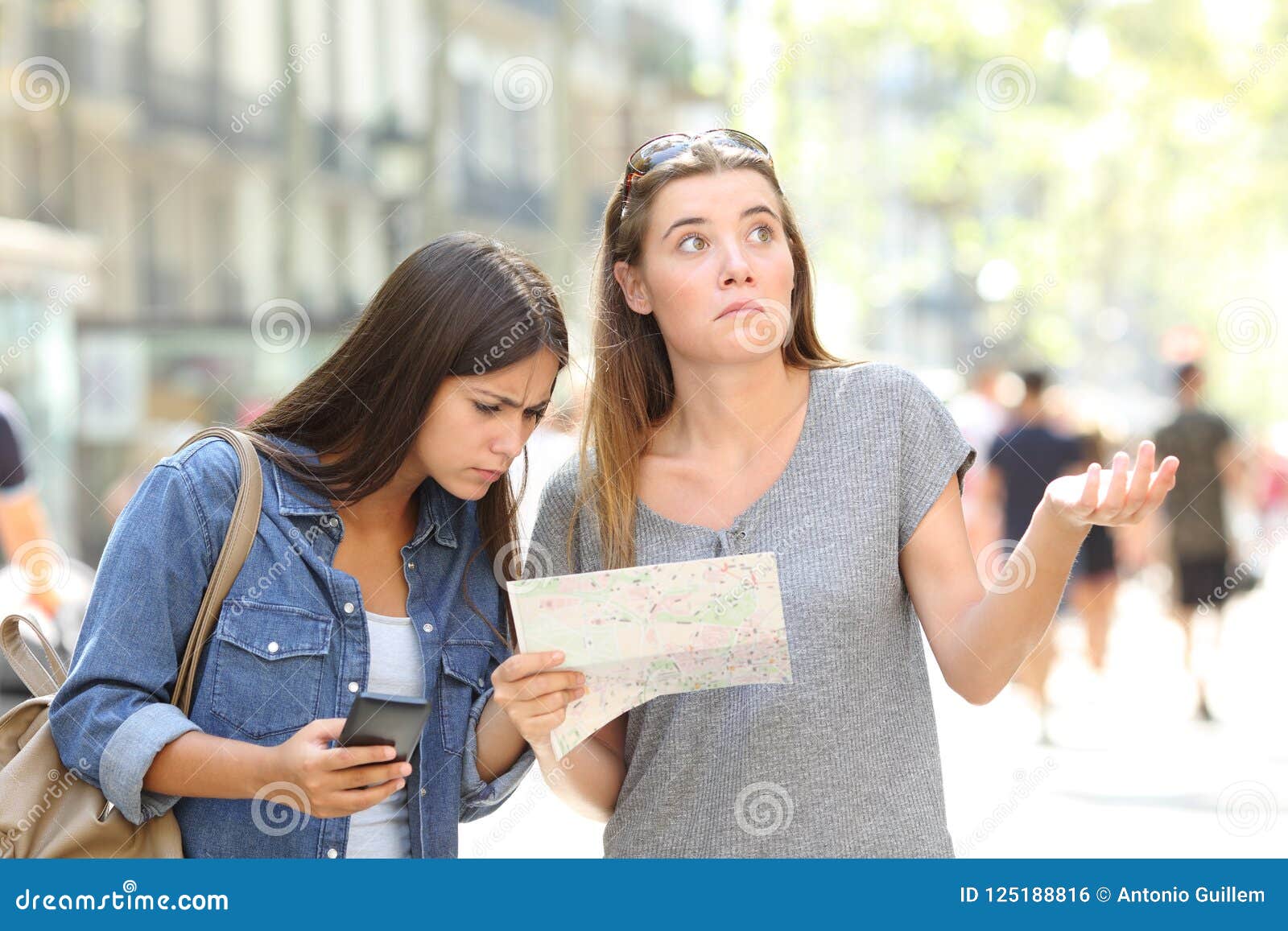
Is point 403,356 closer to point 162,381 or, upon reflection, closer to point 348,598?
point 348,598

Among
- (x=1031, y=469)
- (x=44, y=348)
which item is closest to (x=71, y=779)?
(x=1031, y=469)

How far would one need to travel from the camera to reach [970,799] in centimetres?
618

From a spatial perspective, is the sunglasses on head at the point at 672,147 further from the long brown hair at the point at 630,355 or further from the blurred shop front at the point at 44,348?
the blurred shop front at the point at 44,348

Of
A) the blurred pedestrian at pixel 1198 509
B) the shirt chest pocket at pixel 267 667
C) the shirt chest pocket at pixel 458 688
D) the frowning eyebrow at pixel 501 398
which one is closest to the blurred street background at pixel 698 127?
the blurred pedestrian at pixel 1198 509

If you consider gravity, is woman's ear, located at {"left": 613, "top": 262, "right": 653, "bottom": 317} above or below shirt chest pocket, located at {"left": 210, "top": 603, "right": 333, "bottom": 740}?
above

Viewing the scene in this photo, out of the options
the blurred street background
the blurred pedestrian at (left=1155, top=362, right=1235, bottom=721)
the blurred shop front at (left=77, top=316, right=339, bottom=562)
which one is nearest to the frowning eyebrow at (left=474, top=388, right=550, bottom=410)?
the blurred street background

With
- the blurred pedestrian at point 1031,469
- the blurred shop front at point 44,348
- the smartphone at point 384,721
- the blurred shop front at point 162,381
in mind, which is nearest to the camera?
the smartphone at point 384,721

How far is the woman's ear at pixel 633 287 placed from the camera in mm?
2420

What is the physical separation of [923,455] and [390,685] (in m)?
0.90

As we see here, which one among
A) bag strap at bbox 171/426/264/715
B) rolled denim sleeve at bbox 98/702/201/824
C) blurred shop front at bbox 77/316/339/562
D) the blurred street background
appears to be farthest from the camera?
blurred shop front at bbox 77/316/339/562

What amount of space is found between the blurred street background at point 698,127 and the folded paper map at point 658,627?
5.81m

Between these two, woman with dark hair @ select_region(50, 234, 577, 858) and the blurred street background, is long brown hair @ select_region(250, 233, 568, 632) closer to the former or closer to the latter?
woman with dark hair @ select_region(50, 234, 577, 858)

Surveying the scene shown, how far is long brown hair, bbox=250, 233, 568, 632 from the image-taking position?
2.20 meters

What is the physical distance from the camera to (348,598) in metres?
2.16
